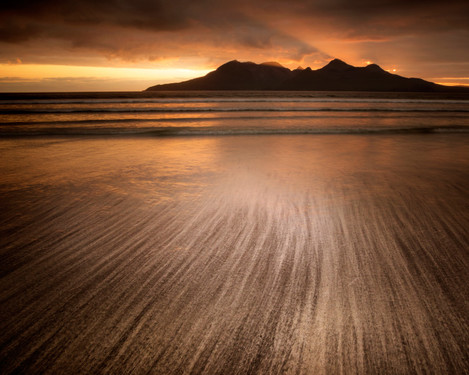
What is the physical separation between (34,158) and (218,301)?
4.84 m

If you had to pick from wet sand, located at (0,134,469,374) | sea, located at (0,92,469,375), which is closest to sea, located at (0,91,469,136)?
sea, located at (0,92,469,375)

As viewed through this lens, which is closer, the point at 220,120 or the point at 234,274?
the point at 234,274

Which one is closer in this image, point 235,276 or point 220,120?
point 235,276

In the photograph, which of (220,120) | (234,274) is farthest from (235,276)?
(220,120)

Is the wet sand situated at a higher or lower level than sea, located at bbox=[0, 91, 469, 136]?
higher

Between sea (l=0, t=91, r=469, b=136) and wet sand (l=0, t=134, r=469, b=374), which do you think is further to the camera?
sea (l=0, t=91, r=469, b=136)

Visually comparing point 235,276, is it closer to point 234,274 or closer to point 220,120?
point 234,274

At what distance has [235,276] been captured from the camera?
1.38 meters

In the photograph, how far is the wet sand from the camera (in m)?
0.95

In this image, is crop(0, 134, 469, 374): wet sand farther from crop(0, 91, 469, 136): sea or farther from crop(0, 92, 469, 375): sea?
crop(0, 91, 469, 136): sea

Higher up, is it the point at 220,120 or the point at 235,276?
the point at 235,276

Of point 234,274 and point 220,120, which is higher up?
point 234,274

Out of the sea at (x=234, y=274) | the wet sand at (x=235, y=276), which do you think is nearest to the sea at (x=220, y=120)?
the sea at (x=234, y=274)

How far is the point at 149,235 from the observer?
1855 millimetres
